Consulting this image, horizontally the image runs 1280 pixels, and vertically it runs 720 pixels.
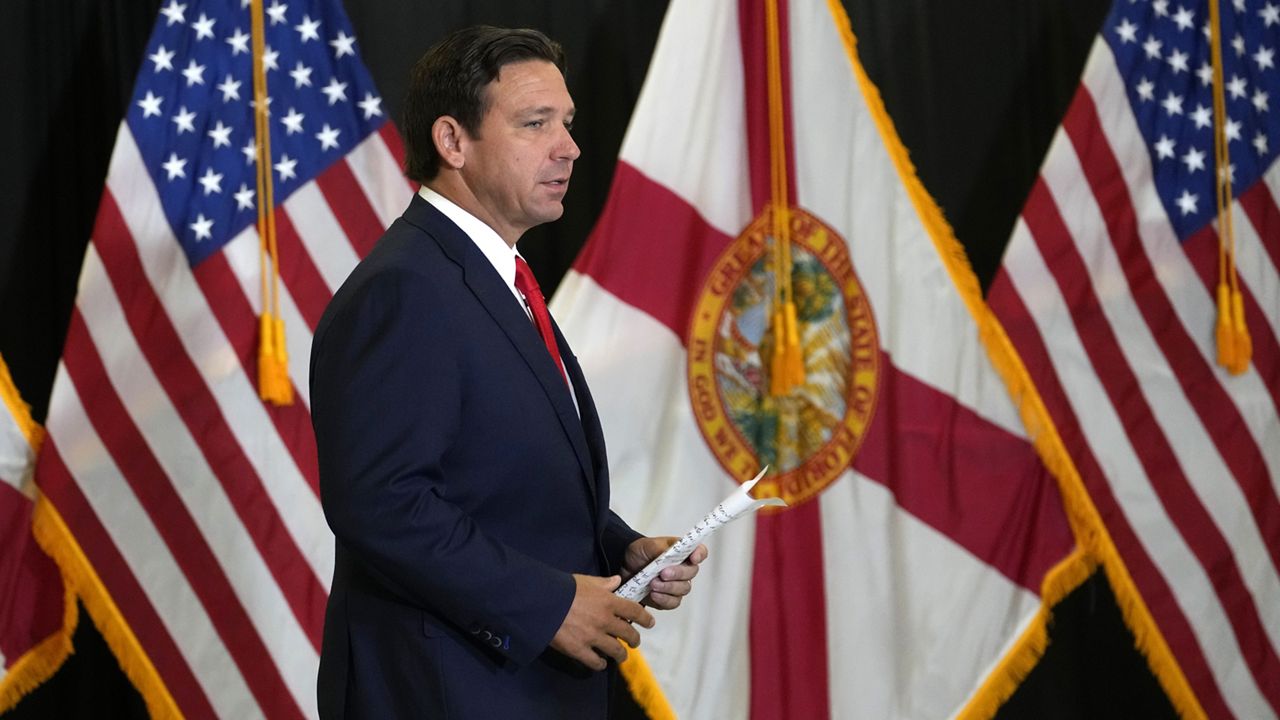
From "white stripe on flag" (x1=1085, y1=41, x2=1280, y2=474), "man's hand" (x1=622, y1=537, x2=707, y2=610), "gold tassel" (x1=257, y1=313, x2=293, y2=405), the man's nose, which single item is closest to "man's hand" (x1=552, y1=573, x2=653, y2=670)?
"man's hand" (x1=622, y1=537, x2=707, y2=610)

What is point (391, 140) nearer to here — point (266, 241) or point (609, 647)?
point (266, 241)

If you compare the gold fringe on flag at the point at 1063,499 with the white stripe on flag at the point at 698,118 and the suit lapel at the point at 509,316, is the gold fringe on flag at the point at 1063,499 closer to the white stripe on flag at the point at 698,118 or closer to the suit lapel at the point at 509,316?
the white stripe on flag at the point at 698,118

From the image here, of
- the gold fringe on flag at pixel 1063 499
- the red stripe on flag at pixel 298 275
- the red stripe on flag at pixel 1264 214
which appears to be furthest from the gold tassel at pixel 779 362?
the red stripe on flag at pixel 1264 214

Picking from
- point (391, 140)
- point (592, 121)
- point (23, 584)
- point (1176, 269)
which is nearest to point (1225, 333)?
point (1176, 269)

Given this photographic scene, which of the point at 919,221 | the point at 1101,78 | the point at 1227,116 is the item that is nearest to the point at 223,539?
the point at 919,221

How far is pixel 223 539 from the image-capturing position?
2771 millimetres

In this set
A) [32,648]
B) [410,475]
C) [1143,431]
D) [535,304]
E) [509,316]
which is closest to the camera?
[410,475]

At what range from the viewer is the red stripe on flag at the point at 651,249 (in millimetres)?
2938

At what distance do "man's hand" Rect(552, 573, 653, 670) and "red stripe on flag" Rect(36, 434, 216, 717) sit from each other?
1548 millimetres

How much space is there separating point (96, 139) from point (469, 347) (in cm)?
184

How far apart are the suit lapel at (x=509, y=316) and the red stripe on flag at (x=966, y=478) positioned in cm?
165

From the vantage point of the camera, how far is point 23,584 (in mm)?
2691

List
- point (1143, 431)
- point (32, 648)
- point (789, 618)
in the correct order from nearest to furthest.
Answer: point (32, 648), point (789, 618), point (1143, 431)

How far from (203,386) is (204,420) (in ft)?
0.22
